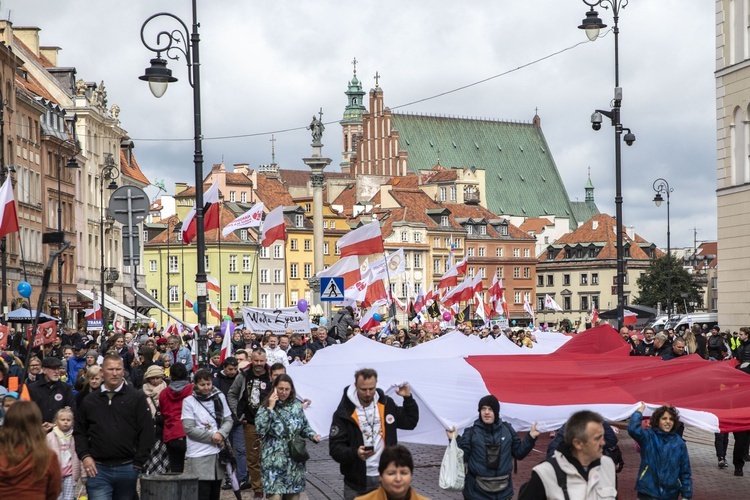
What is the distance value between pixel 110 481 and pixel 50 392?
227cm

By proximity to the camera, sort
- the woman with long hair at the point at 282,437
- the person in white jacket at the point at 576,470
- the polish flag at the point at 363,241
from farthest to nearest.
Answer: the polish flag at the point at 363,241
the woman with long hair at the point at 282,437
the person in white jacket at the point at 576,470

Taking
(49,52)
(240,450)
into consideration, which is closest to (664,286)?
(49,52)

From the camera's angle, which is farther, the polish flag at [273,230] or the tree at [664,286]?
the tree at [664,286]

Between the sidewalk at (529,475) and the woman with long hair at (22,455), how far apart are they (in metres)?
7.86

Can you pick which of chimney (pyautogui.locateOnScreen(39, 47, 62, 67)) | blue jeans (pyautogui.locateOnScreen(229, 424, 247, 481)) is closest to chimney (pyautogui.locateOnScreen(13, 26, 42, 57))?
chimney (pyautogui.locateOnScreen(39, 47, 62, 67))

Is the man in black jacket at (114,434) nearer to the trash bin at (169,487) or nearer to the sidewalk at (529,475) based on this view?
the trash bin at (169,487)

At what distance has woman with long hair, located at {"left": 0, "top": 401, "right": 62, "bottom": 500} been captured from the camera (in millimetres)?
8320

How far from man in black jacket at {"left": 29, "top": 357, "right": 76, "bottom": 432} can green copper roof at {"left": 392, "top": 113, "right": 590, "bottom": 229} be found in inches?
5700

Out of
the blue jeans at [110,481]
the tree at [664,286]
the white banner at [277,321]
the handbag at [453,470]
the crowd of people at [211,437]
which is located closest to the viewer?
the crowd of people at [211,437]

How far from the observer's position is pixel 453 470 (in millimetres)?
11805

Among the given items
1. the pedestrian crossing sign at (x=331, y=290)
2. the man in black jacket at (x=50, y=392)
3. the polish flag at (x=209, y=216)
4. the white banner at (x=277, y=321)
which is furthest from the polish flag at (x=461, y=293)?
the man in black jacket at (x=50, y=392)

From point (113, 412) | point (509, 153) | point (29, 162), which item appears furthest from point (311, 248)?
point (113, 412)

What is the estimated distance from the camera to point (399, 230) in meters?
134

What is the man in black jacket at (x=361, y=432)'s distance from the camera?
11.2m
